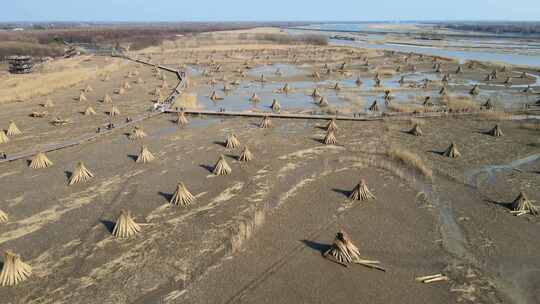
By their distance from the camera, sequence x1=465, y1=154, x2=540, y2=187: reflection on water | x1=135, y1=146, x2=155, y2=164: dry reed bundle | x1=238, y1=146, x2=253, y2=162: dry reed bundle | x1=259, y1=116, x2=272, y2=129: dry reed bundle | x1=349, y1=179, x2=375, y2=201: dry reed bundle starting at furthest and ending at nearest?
x1=259, y1=116, x2=272, y2=129: dry reed bundle → x1=238, y1=146, x2=253, y2=162: dry reed bundle → x1=135, y1=146, x2=155, y2=164: dry reed bundle → x1=465, y1=154, x2=540, y2=187: reflection on water → x1=349, y1=179, x2=375, y2=201: dry reed bundle

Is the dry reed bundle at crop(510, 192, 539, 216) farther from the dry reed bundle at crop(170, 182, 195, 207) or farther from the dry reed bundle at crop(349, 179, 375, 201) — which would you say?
the dry reed bundle at crop(170, 182, 195, 207)

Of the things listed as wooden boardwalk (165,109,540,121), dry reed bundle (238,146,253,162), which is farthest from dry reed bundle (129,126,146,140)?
dry reed bundle (238,146,253,162)

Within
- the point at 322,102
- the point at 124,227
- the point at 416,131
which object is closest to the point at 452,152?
the point at 416,131

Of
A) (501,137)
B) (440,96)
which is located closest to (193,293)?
(501,137)

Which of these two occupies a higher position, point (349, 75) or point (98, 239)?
point (349, 75)

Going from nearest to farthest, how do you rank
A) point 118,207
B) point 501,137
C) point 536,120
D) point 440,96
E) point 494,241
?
1. point 494,241
2. point 118,207
3. point 501,137
4. point 536,120
5. point 440,96

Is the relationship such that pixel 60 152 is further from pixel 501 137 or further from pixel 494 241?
pixel 501 137

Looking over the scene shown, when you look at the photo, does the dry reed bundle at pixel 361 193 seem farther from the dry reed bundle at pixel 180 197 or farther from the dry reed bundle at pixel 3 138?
the dry reed bundle at pixel 3 138
